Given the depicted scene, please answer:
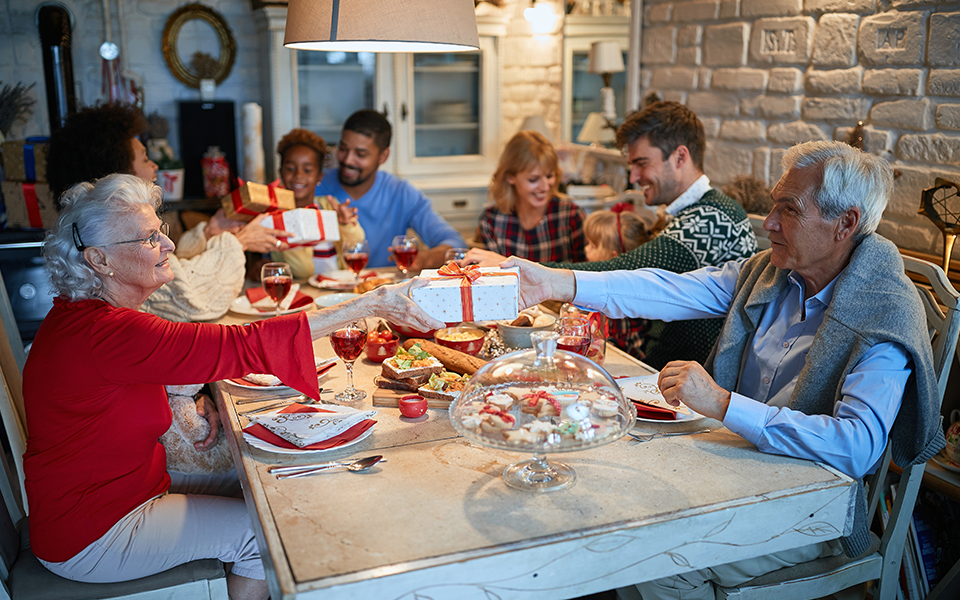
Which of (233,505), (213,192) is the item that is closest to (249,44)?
(213,192)

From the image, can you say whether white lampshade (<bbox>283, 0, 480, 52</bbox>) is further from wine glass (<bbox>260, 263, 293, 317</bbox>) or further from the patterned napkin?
the patterned napkin

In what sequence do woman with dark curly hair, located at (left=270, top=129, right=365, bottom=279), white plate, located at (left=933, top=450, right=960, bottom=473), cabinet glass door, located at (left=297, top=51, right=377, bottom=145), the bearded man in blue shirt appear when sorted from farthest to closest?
1. cabinet glass door, located at (left=297, top=51, right=377, bottom=145)
2. the bearded man in blue shirt
3. woman with dark curly hair, located at (left=270, top=129, right=365, bottom=279)
4. white plate, located at (left=933, top=450, right=960, bottom=473)

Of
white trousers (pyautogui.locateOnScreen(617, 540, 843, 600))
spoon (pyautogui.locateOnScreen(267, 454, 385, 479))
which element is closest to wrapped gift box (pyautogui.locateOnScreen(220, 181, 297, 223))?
spoon (pyautogui.locateOnScreen(267, 454, 385, 479))

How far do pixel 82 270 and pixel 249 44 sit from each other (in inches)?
145

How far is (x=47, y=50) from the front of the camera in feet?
13.1

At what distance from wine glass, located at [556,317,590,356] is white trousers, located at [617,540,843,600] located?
0.53 meters

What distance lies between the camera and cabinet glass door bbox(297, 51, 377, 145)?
4.73 m

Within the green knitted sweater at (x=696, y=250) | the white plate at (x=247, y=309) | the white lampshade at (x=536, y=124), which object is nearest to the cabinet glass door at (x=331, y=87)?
the white lampshade at (x=536, y=124)

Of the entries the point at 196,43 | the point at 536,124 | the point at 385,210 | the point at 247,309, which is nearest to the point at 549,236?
the point at 385,210

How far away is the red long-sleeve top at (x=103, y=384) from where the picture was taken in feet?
4.81

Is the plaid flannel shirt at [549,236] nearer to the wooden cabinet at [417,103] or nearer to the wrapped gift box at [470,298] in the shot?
the wooden cabinet at [417,103]

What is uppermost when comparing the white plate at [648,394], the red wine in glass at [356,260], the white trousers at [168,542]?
the red wine in glass at [356,260]

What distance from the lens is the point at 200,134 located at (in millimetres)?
4520

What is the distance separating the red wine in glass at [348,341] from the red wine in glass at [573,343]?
453 mm
